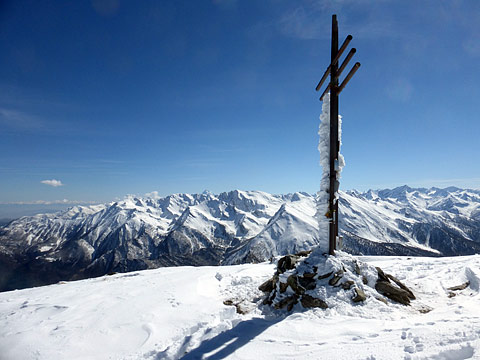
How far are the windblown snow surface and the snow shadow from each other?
33 mm

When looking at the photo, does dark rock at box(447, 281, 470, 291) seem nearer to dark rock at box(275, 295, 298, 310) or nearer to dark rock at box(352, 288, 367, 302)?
dark rock at box(352, 288, 367, 302)

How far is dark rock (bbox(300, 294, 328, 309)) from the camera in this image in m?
9.21

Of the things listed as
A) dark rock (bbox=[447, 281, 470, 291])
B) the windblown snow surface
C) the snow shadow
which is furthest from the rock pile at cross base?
dark rock (bbox=[447, 281, 470, 291])

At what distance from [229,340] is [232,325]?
118 centimetres

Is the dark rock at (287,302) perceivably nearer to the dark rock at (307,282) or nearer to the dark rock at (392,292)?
the dark rock at (307,282)

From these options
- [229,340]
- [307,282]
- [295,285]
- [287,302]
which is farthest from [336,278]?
[229,340]

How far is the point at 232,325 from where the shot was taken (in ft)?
28.2

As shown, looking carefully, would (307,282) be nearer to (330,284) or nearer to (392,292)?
(330,284)

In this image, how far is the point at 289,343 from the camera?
691 centimetres

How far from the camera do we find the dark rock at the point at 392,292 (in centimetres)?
984

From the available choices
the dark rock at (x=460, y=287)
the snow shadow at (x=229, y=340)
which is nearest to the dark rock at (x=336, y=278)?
the snow shadow at (x=229, y=340)

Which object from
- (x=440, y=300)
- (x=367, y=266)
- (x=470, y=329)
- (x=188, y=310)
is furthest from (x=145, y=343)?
(x=440, y=300)

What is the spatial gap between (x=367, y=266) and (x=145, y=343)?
10.3m

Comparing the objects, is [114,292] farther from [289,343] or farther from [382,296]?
[382,296]
